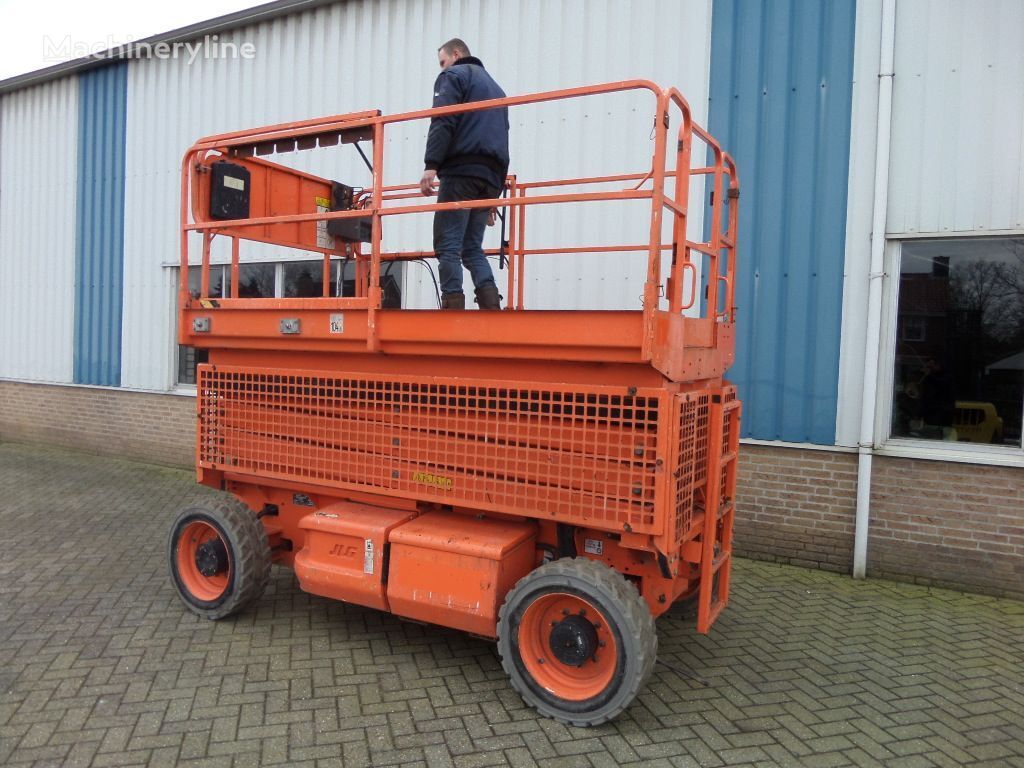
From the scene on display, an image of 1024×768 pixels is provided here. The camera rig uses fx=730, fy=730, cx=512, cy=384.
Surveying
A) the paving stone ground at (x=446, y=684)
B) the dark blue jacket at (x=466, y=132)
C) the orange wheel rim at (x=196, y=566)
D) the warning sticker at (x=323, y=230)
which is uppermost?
the dark blue jacket at (x=466, y=132)

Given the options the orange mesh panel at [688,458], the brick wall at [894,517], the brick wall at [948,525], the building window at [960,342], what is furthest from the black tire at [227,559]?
the building window at [960,342]

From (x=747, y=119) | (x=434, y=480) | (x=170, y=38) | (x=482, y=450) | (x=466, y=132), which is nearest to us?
(x=482, y=450)

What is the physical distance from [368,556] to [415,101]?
5228 mm

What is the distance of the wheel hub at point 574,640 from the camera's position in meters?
3.44

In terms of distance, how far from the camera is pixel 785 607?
5.01 m

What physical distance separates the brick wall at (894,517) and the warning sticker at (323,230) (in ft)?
12.1

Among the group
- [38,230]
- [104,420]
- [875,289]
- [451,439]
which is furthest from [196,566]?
[38,230]

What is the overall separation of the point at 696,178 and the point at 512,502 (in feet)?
12.4

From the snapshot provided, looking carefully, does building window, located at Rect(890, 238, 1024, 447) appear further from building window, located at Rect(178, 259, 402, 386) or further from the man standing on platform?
building window, located at Rect(178, 259, 402, 386)

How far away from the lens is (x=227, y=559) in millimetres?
4480

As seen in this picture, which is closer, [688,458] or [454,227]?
[688,458]

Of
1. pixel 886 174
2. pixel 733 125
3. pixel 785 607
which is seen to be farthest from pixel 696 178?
pixel 785 607

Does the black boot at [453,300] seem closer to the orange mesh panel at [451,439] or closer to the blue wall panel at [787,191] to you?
the orange mesh panel at [451,439]

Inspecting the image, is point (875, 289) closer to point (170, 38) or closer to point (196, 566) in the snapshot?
point (196, 566)
